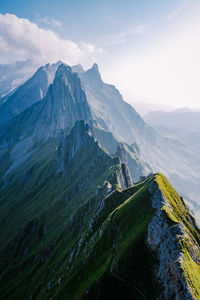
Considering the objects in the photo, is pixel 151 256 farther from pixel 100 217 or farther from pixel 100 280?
pixel 100 217

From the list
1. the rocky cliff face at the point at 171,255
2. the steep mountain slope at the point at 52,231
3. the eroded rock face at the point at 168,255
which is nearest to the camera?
the rocky cliff face at the point at 171,255

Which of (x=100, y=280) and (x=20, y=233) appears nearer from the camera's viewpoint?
(x=100, y=280)

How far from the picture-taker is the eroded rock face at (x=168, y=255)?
1329 inches

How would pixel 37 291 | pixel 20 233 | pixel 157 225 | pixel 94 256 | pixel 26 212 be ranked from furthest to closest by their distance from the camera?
pixel 26 212, pixel 20 233, pixel 37 291, pixel 94 256, pixel 157 225

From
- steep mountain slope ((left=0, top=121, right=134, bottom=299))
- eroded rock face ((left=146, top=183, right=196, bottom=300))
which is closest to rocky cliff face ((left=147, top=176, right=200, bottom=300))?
eroded rock face ((left=146, top=183, right=196, bottom=300))

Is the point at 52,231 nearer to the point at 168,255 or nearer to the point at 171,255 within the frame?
the point at 168,255

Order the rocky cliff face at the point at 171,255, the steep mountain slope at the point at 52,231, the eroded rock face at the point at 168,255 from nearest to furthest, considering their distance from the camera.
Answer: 1. the rocky cliff face at the point at 171,255
2. the eroded rock face at the point at 168,255
3. the steep mountain slope at the point at 52,231

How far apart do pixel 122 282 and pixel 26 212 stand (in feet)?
598

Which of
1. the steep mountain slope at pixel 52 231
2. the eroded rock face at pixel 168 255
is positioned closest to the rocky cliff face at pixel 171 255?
the eroded rock face at pixel 168 255

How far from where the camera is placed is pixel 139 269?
4116cm

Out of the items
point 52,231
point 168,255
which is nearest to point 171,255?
point 168,255

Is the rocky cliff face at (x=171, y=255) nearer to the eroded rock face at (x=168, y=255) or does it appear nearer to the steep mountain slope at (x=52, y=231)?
the eroded rock face at (x=168, y=255)

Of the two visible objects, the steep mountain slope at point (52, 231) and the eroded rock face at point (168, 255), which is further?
the steep mountain slope at point (52, 231)

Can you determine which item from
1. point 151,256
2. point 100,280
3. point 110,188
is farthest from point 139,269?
point 110,188
